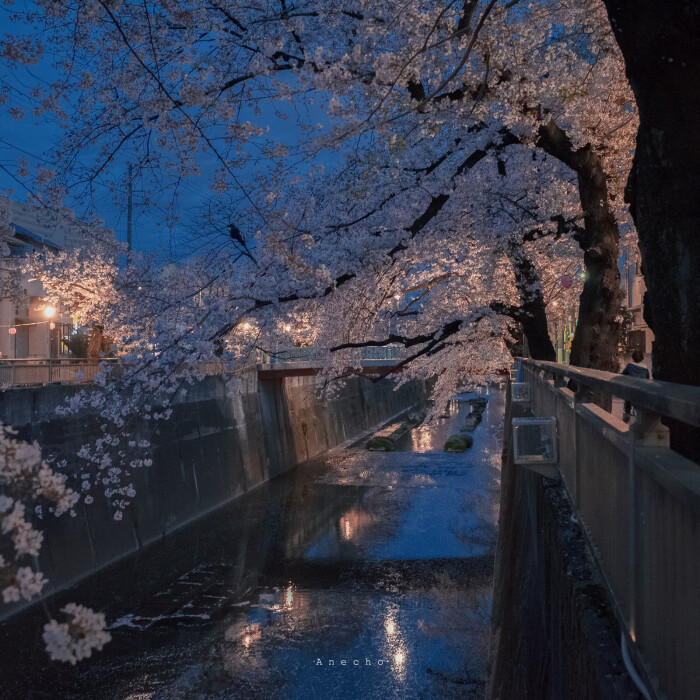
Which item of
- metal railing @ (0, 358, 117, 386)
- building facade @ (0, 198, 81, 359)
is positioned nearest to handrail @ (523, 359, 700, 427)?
metal railing @ (0, 358, 117, 386)

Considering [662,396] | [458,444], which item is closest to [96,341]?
[458,444]

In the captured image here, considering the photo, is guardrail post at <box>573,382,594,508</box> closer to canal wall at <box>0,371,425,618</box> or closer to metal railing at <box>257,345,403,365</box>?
canal wall at <box>0,371,425,618</box>

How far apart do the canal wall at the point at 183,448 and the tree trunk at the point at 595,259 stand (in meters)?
12.4

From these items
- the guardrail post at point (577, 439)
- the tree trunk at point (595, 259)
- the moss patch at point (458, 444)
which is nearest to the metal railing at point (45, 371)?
the tree trunk at point (595, 259)

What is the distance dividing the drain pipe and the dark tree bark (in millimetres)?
1202

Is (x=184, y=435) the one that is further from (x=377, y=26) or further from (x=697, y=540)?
(x=697, y=540)

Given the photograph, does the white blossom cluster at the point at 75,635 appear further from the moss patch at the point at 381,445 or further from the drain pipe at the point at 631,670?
the moss patch at the point at 381,445

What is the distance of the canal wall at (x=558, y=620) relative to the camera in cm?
287

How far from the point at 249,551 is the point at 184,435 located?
634cm

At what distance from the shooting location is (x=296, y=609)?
Answer: 16.4 meters

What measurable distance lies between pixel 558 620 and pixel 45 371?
16.8 m

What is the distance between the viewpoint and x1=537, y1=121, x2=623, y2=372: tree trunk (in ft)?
32.3

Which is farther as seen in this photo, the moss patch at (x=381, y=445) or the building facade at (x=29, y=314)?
the moss patch at (x=381, y=445)

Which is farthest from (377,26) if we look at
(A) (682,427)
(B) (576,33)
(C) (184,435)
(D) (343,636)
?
(C) (184,435)
